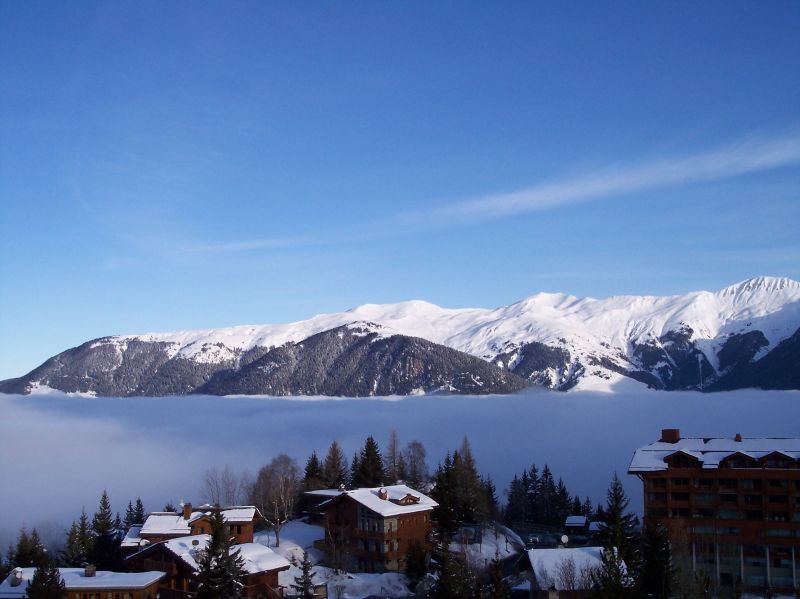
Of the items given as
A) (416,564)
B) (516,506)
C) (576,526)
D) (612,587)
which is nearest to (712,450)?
Result: (416,564)

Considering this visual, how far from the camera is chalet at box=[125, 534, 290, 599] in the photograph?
195ft

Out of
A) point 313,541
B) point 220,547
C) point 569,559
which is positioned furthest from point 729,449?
point 220,547

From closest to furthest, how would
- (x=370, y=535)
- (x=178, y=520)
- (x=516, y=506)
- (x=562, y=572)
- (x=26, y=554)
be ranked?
(x=562, y=572) → (x=178, y=520) → (x=370, y=535) → (x=26, y=554) → (x=516, y=506)

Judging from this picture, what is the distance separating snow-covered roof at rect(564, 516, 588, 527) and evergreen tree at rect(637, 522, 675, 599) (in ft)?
188

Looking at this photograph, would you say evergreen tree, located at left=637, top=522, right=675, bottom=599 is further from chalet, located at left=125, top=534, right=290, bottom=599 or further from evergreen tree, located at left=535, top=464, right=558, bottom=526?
evergreen tree, located at left=535, top=464, right=558, bottom=526

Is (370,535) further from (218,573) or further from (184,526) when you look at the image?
(218,573)

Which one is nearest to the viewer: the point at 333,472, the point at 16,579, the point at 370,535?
the point at 16,579

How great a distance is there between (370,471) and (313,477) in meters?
10.8

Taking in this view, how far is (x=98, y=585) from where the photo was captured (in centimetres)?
5812

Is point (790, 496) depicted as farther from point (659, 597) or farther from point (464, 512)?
point (464, 512)

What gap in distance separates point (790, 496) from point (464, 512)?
3198 centimetres

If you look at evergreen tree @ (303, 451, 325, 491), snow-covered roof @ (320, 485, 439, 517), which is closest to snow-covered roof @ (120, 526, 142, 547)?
snow-covered roof @ (320, 485, 439, 517)

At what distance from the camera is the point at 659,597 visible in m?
50.6

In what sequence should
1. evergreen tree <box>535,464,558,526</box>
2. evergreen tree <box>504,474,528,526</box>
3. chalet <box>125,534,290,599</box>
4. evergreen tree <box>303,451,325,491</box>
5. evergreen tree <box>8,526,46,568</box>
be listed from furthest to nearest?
evergreen tree <box>504,474,528,526</box>, evergreen tree <box>535,464,558,526</box>, evergreen tree <box>303,451,325,491</box>, evergreen tree <box>8,526,46,568</box>, chalet <box>125,534,290,599</box>
